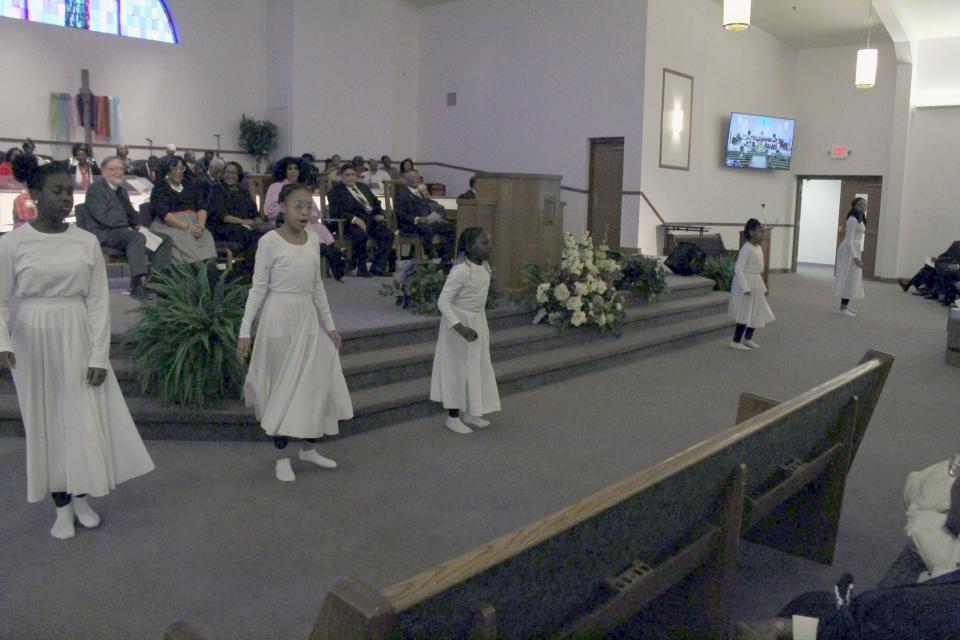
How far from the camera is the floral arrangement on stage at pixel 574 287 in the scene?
673 centimetres

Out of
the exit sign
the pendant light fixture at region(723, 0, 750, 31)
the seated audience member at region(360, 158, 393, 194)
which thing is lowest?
the seated audience member at region(360, 158, 393, 194)

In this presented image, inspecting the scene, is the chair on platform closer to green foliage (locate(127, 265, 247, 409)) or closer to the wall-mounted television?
green foliage (locate(127, 265, 247, 409))

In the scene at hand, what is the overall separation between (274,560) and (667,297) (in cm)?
683

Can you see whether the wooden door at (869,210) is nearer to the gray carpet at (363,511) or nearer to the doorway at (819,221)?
the doorway at (819,221)

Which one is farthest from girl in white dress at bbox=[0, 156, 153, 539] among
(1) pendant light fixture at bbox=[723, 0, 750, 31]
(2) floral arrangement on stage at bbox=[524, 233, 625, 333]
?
(1) pendant light fixture at bbox=[723, 0, 750, 31]

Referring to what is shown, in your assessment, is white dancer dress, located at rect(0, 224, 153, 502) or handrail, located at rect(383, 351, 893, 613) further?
white dancer dress, located at rect(0, 224, 153, 502)

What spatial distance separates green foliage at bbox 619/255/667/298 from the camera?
27.1 feet

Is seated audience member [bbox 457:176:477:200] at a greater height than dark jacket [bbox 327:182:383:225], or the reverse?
seated audience member [bbox 457:176:477:200]

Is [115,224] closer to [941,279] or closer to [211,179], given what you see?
[211,179]

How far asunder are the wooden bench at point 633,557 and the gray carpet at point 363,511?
613mm

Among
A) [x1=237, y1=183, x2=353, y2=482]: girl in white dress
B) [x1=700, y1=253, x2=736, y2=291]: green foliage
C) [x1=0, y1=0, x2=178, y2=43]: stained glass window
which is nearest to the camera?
[x1=237, y1=183, x2=353, y2=482]: girl in white dress

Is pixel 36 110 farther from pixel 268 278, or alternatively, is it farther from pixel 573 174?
pixel 268 278

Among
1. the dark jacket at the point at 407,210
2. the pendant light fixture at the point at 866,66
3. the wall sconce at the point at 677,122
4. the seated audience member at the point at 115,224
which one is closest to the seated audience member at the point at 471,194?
the dark jacket at the point at 407,210

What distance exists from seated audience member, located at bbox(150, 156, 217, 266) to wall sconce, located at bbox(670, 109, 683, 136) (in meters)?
8.02
